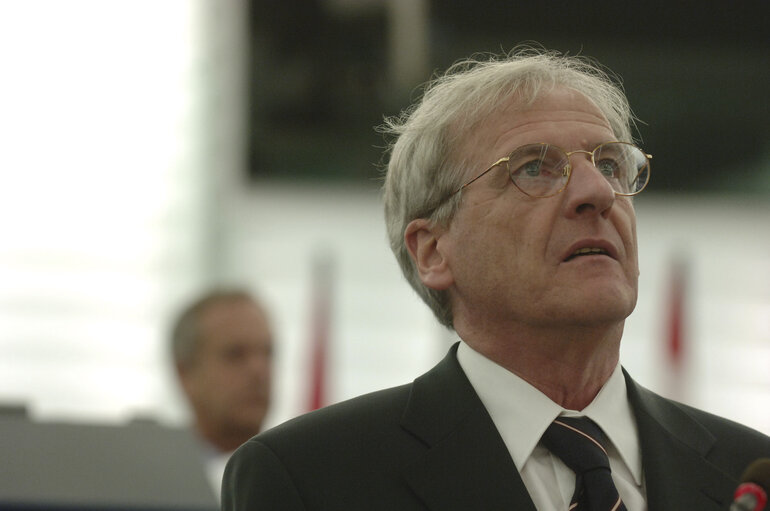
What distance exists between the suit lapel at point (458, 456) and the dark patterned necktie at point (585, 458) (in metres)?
0.10

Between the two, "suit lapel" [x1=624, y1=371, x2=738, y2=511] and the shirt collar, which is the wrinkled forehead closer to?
the shirt collar

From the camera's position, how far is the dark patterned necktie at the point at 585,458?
2.12 m

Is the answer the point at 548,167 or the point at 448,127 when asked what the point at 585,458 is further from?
the point at 448,127

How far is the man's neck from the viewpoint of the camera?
2383mm

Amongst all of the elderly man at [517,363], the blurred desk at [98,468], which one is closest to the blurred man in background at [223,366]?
the blurred desk at [98,468]

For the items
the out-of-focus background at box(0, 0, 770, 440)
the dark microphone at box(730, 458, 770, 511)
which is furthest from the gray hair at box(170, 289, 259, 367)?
the out-of-focus background at box(0, 0, 770, 440)

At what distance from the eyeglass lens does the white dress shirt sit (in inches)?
14.0

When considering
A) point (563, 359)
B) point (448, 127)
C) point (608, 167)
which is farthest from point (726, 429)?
point (448, 127)

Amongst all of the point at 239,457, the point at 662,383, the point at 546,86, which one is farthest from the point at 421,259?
the point at 662,383

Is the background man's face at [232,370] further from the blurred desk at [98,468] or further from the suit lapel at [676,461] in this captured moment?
the suit lapel at [676,461]

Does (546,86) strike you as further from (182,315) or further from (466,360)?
(182,315)

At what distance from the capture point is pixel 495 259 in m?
2.41

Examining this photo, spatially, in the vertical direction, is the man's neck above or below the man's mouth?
below

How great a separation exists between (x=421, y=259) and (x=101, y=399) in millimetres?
7981
